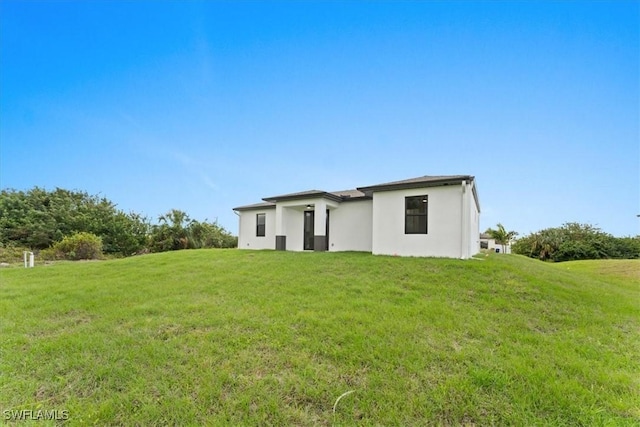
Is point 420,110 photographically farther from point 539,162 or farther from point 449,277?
point 449,277

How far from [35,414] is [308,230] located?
11319mm

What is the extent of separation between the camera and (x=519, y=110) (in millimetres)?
9664

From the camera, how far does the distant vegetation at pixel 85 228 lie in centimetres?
1817

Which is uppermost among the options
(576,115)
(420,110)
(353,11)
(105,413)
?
(353,11)

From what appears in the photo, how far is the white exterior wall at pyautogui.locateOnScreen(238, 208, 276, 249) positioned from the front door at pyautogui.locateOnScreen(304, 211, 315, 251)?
6.46ft

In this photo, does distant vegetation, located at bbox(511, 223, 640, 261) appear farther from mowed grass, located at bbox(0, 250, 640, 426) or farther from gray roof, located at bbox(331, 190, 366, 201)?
mowed grass, located at bbox(0, 250, 640, 426)

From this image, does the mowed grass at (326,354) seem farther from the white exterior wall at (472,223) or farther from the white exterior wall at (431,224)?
the white exterior wall at (472,223)

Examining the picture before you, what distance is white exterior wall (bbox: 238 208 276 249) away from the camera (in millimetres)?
14960

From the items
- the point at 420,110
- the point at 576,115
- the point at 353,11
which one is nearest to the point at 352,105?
the point at 420,110

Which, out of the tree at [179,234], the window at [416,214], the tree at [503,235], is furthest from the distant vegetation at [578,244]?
the tree at [179,234]

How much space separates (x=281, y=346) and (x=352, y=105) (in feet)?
35.1

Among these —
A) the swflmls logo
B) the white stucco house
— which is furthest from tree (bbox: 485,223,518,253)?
the swflmls logo

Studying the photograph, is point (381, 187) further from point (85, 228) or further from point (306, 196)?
point (85, 228)

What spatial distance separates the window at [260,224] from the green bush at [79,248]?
430 inches
